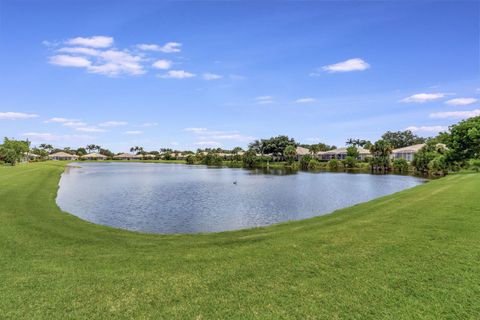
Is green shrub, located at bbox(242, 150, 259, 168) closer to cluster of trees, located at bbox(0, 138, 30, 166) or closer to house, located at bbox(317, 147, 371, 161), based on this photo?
house, located at bbox(317, 147, 371, 161)

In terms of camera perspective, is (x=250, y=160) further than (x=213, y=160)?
No

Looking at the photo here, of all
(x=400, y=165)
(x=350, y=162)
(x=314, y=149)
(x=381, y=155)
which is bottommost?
(x=400, y=165)

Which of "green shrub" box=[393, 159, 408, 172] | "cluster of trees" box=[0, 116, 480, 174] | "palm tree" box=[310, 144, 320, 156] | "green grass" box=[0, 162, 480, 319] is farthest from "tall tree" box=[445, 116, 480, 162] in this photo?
"palm tree" box=[310, 144, 320, 156]

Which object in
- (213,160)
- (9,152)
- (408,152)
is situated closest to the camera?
(9,152)

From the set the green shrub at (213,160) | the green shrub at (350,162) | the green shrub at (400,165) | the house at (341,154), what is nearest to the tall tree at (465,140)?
the green shrub at (400,165)

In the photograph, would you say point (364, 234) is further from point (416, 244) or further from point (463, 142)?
point (463, 142)

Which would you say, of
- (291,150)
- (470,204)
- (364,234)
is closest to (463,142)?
(470,204)

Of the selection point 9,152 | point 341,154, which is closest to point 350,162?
point 341,154

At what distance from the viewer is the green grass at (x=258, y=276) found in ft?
21.6

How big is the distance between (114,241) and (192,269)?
6.72 m

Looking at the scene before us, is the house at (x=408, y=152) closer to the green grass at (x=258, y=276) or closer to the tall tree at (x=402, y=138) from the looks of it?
the tall tree at (x=402, y=138)

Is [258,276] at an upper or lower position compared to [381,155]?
lower

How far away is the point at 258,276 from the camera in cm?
832

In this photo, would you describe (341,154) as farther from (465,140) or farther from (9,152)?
(9,152)
